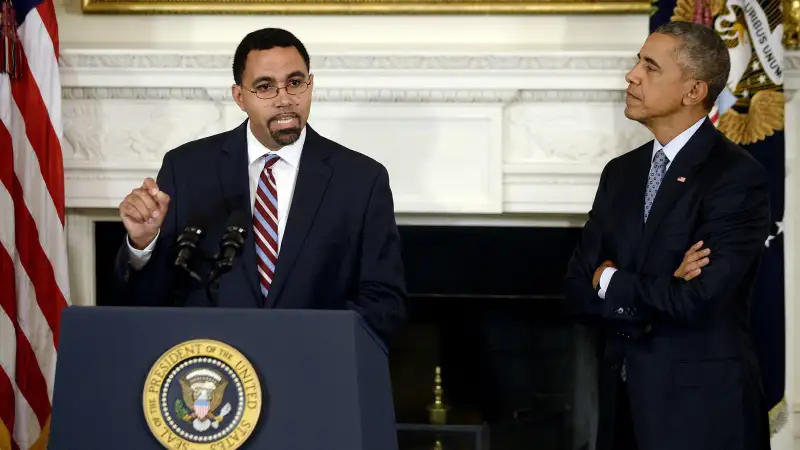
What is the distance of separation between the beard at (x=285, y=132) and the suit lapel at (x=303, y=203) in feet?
0.21

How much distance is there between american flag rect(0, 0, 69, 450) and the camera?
10.3 feet

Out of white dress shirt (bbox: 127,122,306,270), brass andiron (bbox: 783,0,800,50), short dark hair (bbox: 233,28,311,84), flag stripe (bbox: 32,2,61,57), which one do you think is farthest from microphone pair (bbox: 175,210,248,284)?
brass andiron (bbox: 783,0,800,50)

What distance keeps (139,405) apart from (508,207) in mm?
2029

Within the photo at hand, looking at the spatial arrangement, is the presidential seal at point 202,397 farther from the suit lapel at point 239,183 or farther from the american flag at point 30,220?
the american flag at point 30,220

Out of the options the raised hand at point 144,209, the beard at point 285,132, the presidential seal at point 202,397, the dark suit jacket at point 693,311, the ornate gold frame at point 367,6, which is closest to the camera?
the presidential seal at point 202,397

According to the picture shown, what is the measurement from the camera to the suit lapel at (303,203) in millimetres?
2250

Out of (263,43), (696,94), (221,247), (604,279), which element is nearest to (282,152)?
(263,43)

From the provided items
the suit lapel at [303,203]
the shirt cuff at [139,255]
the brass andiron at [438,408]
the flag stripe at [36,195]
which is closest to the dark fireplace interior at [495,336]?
the brass andiron at [438,408]

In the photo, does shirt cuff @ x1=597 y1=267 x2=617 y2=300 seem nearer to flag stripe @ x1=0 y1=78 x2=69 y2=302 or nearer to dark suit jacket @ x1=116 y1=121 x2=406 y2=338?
dark suit jacket @ x1=116 y1=121 x2=406 y2=338

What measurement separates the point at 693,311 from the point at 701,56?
72 centimetres

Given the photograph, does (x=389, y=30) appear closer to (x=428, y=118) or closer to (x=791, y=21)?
(x=428, y=118)

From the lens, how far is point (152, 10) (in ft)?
11.5

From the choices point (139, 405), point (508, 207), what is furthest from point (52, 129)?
point (139, 405)

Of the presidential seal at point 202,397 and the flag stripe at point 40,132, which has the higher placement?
the flag stripe at point 40,132
